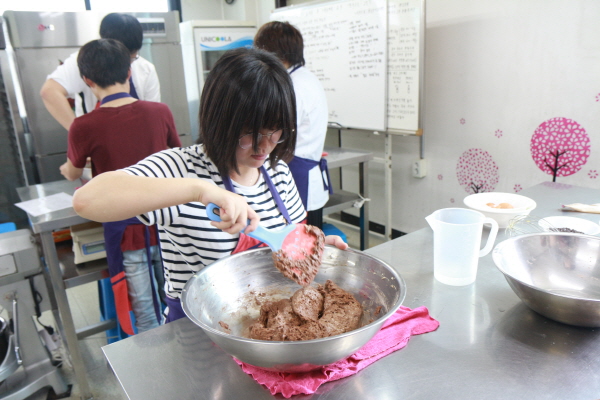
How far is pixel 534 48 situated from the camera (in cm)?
225

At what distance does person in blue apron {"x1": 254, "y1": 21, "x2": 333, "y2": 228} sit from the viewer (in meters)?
1.97

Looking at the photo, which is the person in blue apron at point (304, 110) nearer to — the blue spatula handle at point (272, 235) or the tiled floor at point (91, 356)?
the blue spatula handle at point (272, 235)

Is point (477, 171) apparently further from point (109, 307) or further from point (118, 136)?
point (109, 307)

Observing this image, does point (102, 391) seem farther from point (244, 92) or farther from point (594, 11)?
point (594, 11)

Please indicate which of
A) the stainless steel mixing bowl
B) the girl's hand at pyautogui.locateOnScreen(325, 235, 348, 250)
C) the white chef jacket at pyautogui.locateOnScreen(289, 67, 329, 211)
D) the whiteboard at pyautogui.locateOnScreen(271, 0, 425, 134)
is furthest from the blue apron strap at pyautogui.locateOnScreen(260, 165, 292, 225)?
the whiteboard at pyautogui.locateOnScreen(271, 0, 425, 134)

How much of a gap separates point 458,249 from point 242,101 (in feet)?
1.92

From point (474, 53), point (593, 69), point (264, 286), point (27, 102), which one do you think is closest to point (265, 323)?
point (264, 286)

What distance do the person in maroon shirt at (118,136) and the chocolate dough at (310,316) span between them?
1112 mm

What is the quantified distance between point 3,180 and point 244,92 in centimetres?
292

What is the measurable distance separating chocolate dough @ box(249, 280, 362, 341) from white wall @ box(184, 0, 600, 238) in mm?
1967

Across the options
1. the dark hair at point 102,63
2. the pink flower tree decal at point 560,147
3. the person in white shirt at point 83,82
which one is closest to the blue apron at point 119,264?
the dark hair at point 102,63

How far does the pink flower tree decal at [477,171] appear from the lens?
102 inches

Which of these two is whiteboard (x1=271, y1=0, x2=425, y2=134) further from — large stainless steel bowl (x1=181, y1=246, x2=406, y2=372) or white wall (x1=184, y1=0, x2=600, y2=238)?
large stainless steel bowl (x1=181, y1=246, x2=406, y2=372)

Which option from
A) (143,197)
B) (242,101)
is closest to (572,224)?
(242,101)
